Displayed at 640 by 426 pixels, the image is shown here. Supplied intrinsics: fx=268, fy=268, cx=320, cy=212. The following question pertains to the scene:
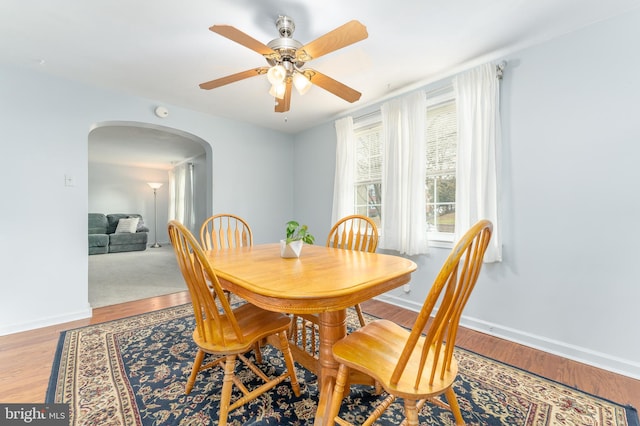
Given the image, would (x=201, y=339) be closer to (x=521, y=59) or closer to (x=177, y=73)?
(x=177, y=73)

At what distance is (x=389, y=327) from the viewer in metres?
1.34

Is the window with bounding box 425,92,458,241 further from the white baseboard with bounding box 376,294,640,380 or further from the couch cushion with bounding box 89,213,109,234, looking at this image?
the couch cushion with bounding box 89,213,109,234

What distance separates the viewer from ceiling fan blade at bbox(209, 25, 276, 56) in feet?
4.40

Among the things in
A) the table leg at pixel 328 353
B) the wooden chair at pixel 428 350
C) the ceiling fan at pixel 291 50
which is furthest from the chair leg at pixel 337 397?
the ceiling fan at pixel 291 50

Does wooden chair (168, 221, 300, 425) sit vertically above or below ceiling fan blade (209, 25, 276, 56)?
below

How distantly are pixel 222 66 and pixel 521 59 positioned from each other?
2.51 m

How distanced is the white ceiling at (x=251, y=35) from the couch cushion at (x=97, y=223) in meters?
5.69

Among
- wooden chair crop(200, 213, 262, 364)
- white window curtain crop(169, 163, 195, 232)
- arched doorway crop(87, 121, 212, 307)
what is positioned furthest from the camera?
A: white window curtain crop(169, 163, 195, 232)

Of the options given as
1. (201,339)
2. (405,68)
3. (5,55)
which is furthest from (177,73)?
(201,339)

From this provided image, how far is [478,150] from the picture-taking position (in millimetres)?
2305

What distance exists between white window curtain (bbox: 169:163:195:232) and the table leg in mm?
6225

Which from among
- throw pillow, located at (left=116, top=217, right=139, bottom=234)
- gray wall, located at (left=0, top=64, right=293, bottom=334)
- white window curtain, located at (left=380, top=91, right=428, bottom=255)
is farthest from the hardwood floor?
throw pillow, located at (left=116, top=217, right=139, bottom=234)

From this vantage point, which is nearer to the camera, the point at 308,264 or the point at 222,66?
the point at 308,264

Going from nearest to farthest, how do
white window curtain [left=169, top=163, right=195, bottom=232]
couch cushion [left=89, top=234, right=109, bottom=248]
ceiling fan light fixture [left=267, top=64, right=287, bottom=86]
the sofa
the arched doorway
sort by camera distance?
ceiling fan light fixture [left=267, top=64, right=287, bottom=86], the arched doorway, couch cushion [left=89, top=234, right=109, bottom=248], the sofa, white window curtain [left=169, top=163, right=195, bottom=232]
